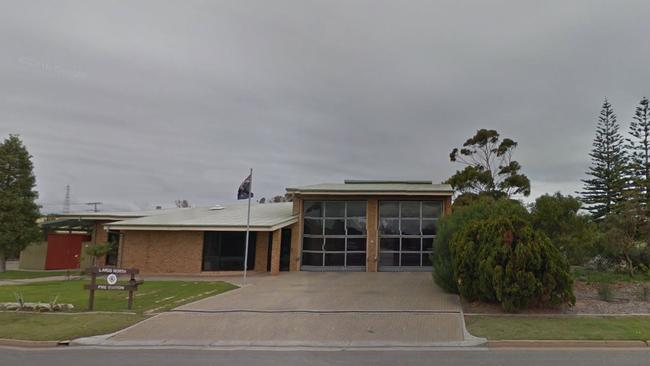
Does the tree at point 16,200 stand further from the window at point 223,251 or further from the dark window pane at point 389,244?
the dark window pane at point 389,244

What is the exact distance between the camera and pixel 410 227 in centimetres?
2398

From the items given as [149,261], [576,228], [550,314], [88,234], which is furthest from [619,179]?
[88,234]

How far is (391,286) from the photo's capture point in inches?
674

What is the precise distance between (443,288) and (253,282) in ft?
26.9

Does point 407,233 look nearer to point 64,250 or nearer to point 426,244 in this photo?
point 426,244

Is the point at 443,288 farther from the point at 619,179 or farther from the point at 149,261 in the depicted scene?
the point at 619,179

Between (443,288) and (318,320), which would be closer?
(318,320)

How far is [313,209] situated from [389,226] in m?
4.39

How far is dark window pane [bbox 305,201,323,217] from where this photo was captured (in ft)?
80.1

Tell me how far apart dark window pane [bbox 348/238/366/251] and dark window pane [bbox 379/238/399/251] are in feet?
3.13

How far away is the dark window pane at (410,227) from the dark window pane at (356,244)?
2323 mm

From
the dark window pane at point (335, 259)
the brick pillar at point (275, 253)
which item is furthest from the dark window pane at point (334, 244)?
the brick pillar at point (275, 253)

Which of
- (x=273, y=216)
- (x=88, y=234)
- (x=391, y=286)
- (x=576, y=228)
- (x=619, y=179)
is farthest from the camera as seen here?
(x=619, y=179)

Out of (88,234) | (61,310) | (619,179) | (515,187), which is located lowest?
(61,310)
